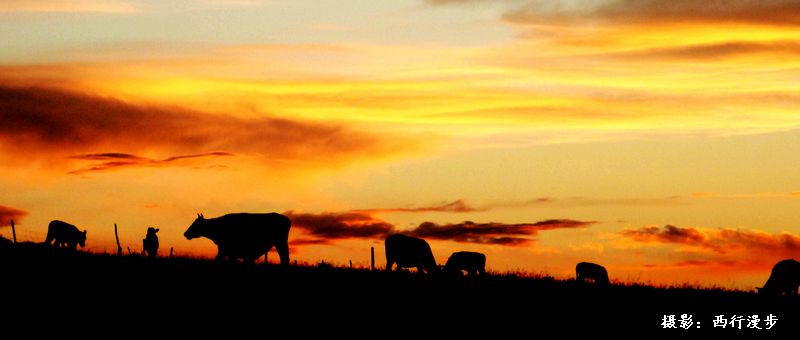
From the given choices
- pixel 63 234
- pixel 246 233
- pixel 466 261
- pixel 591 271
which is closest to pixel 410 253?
pixel 466 261

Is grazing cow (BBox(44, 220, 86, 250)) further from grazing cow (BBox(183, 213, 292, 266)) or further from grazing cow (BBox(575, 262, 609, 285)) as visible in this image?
grazing cow (BBox(575, 262, 609, 285))

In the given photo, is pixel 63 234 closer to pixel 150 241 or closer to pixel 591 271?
pixel 150 241

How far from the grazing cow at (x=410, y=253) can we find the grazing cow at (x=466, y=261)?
302 cm

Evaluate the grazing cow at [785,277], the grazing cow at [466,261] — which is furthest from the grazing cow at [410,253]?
the grazing cow at [785,277]

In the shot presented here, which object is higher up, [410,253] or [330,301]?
[410,253]

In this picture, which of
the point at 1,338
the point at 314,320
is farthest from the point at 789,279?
the point at 1,338

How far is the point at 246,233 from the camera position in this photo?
42875 millimetres

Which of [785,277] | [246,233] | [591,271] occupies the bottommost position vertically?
[785,277]

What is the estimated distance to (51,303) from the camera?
86.1 feet

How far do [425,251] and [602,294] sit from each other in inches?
580

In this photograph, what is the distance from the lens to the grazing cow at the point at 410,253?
44500 millimetres

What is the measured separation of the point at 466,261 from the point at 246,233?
9.81 metres

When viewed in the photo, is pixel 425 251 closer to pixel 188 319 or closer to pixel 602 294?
pixel 602 294

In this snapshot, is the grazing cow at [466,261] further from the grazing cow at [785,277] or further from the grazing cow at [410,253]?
the grazing cow at [785,277]
